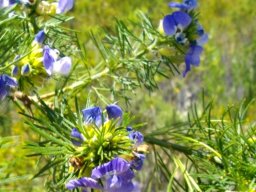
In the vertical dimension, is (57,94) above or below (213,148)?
above

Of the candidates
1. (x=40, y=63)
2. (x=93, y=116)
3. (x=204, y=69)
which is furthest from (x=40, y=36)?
(x=204, y=69)

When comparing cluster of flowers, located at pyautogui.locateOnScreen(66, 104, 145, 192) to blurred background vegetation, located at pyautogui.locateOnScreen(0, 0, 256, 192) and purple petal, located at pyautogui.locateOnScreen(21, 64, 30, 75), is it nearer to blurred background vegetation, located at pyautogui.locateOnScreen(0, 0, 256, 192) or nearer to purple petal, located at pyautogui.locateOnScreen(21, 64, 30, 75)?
purple petal, located at pyautogui.locateOnScreen(21, 64, 30, 75)

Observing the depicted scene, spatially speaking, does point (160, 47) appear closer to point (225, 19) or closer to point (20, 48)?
point (20, 48)

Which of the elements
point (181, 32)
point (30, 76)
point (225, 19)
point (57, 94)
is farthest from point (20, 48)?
point (225, 19)

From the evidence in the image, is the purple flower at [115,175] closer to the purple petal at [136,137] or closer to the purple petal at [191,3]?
the purple petal at [136,137]

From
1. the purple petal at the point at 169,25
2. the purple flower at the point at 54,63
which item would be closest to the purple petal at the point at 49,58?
the purple flower at the point at 54,63
